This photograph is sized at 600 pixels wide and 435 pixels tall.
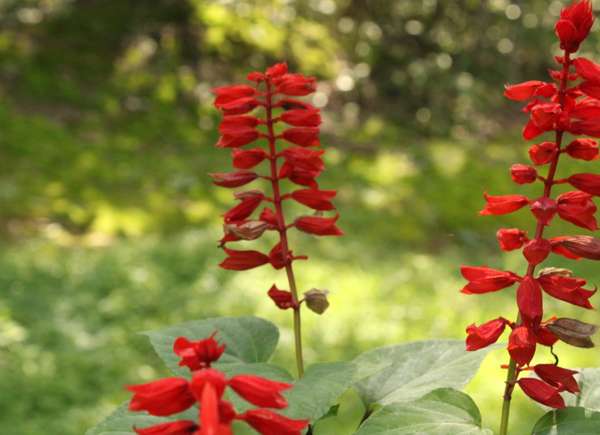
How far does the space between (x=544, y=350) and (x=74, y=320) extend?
2.20 m

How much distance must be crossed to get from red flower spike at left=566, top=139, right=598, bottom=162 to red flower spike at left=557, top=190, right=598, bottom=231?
2.6 inches

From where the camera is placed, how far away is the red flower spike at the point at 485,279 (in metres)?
1.13

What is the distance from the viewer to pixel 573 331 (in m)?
1.08

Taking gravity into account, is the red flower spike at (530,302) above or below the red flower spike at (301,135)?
below

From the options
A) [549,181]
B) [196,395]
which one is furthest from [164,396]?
[549,181]

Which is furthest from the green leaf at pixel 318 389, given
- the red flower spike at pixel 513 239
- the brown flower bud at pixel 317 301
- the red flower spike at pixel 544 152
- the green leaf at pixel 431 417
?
the red flower spike at pixel 544 152

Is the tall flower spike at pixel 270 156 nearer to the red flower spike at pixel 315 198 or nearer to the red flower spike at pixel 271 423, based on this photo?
the red flower spike at pixel 315 198

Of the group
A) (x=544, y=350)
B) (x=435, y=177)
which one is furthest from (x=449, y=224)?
(x=544, y=350)

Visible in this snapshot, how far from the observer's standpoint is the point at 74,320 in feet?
13.6

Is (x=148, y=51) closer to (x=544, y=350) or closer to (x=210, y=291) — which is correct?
(x=210, y=291)

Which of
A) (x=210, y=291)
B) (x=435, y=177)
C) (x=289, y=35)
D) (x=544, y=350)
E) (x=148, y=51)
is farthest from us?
(x=148, y=51)

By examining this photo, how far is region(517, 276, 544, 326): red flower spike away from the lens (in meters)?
1.07

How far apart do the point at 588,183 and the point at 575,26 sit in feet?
Answer: 0.64

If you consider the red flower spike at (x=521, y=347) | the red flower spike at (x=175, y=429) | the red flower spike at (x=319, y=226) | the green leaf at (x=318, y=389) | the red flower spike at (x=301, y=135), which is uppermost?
the red flower spike at (x=301, y=135)
